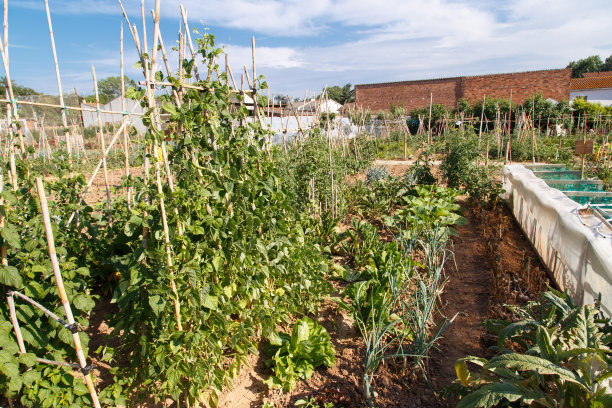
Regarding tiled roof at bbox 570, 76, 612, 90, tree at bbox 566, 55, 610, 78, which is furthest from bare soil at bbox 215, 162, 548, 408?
tree at bbox 566, 55, 610, 78

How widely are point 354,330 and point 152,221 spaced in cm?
208

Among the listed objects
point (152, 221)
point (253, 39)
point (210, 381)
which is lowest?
point (210, 381)

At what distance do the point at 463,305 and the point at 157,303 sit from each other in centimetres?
308

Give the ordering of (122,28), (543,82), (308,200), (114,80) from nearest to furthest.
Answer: (122,28), (308,200), (543,82), (114,80)

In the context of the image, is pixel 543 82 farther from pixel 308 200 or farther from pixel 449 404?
pixel 449 404

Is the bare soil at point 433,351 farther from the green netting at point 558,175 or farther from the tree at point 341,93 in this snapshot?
the tree at point 341,93

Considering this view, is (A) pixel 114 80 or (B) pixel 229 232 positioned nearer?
(B) pixel 229 232

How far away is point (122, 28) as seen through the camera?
371 cm

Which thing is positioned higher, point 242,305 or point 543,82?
point 543,82

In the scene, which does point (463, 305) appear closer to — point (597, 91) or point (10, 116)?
point (10, 116)

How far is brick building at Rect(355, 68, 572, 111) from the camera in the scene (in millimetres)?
26703

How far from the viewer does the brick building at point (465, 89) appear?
26.7m

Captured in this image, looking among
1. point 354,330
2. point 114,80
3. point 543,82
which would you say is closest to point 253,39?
point 354,330

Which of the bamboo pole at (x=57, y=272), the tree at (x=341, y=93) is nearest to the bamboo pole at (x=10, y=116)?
the bamboo pole at (x=57, y=272)
